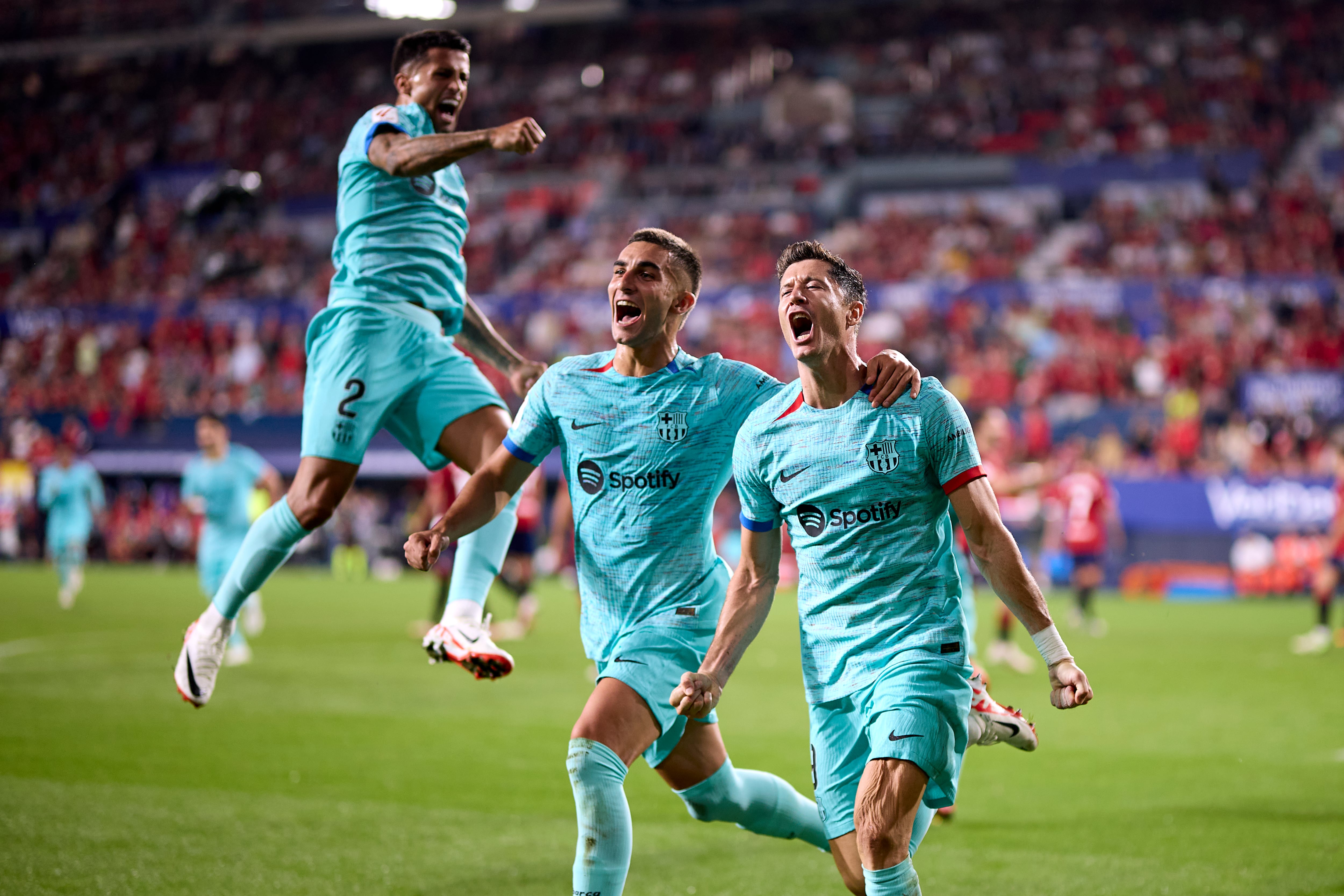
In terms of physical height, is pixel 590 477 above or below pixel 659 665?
above

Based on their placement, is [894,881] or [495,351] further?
[495,351]

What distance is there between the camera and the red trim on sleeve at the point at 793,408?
4602 millimetres

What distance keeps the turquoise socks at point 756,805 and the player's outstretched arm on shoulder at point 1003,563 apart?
4.03 feet

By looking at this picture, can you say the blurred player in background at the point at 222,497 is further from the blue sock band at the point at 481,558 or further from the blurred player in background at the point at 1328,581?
the blurred player in background at the point at 1328,581

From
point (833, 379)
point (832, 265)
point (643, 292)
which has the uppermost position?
point (832, 265)

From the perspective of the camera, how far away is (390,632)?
55.9 ft

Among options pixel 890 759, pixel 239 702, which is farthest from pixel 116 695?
pixel 890 759

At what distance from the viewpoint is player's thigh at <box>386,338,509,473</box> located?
5.82 metres

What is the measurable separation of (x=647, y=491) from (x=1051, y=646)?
1522 mm

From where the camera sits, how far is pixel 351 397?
5762 mm

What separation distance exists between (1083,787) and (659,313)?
4.74 m

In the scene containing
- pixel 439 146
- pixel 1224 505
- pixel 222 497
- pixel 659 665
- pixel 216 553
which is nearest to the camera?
pixel 659 665

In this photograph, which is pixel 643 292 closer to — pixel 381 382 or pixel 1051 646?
pixel 381 382

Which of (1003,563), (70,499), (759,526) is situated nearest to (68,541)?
(70,499)
